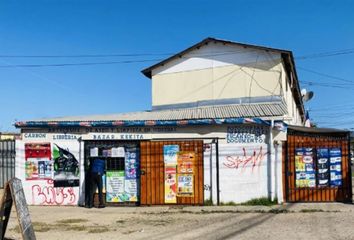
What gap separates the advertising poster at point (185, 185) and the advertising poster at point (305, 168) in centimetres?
360

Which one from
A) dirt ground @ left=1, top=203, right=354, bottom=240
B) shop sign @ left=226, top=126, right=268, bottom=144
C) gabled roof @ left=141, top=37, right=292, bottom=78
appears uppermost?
gabled roof @ left=141, top=37, right=292, bottom=78

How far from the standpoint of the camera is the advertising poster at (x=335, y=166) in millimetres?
15320

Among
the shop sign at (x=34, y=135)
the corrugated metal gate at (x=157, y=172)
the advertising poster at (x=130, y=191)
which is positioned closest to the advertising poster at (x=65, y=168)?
the shop sign at (x=34, y=135)

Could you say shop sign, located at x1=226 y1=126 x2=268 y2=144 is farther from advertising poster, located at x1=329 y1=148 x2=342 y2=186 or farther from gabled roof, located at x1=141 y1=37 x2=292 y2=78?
gabled roof, located at x1=141 y1=37 x2=292 y2=78

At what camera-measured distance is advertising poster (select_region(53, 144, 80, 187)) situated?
1625 cm

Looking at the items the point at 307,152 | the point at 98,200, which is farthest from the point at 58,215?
the point at 307,152

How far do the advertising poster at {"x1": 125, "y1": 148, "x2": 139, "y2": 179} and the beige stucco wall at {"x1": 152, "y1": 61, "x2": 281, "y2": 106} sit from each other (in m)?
8.54

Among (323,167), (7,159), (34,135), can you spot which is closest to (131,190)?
(34,135)

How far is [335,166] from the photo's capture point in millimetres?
15367

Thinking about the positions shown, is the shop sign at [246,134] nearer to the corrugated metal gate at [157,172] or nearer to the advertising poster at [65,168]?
the corrugated metal gate at [157,172]

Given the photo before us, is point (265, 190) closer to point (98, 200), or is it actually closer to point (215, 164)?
point (215, 164)

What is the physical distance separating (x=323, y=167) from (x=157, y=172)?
560 centimetres

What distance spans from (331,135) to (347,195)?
99.6 inches

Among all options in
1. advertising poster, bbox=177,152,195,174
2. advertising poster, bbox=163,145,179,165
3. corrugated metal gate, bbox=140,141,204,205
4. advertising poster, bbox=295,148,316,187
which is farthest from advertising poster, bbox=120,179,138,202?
advertising poster, bbox=295,148,316,187
